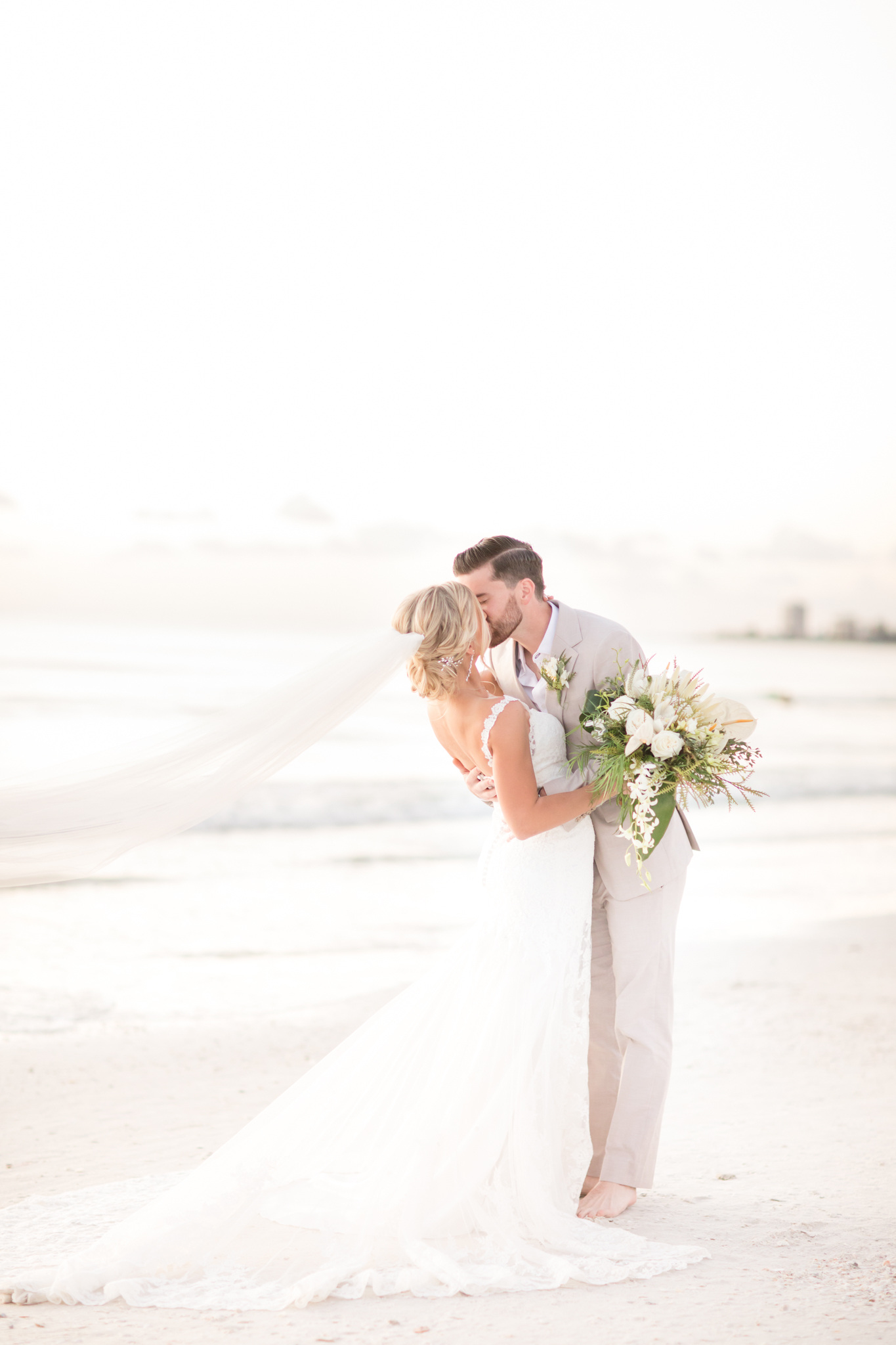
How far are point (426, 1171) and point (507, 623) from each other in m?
1.87

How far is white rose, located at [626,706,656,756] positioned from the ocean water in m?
1.05

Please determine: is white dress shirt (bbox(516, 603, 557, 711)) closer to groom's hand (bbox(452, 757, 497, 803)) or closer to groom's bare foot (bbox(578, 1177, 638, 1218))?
groom's hand (bbox(452, 757, 497, 803))

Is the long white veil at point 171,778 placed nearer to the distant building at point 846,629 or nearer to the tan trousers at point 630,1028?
the tan trousers at point 630,1028

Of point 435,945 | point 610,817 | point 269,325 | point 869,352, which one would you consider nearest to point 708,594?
point 869,352

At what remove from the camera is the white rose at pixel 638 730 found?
12.1 ft

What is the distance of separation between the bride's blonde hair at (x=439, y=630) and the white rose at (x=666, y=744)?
0.69 meters

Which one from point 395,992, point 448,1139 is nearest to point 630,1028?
point 448,1139

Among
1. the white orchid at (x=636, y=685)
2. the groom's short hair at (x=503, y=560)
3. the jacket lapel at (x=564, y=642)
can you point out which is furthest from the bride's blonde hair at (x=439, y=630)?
the white orchid at (x=636, y=685)

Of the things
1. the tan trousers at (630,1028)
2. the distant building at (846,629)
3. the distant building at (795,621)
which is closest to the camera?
the tan trousers at (630,1028)

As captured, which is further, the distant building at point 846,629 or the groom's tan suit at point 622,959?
the distant building at point 846,629

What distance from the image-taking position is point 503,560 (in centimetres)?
409

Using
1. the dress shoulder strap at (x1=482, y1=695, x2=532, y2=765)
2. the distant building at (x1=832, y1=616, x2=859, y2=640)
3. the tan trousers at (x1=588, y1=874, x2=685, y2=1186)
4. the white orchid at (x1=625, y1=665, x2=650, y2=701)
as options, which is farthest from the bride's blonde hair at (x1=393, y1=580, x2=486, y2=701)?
the distant building at (x1=832, y1=616, x2=859, y2=640)

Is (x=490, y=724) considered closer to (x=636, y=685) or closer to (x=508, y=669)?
(x=636, y=685)

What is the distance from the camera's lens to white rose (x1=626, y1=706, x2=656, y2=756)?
3.69 metres
